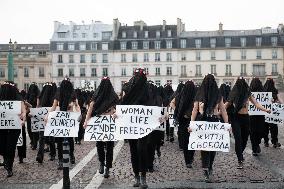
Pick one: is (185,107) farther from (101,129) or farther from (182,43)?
(182,43)

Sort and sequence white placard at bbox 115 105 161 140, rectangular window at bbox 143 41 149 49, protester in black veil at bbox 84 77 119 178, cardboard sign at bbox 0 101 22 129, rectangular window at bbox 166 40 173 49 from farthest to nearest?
rectangular window at bbox 143 41 149 49
rectangular window at bbox 166 40 173 49
cardboard sign at bbox 0 101 22 129
protester in black veil at bbox 84 77 119 178
white placard at bbox 115 105 161 140

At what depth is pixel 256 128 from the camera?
41.0ft

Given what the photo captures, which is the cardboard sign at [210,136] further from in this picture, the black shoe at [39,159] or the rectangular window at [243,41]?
the rectangular window at [243,41]

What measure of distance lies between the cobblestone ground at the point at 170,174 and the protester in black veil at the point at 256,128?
11.1 inches

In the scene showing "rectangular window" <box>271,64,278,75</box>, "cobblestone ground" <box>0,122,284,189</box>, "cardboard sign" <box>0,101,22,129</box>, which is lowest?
"cobblestone ground" <box>0,122,284,189</box>

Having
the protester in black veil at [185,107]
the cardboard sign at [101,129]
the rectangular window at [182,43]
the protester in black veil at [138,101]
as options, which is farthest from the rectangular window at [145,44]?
the protester in black veil at [138,101]

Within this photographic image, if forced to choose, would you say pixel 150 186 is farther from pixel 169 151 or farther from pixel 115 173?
pixel 169 151

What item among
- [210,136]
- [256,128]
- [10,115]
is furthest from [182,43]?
[210,136]

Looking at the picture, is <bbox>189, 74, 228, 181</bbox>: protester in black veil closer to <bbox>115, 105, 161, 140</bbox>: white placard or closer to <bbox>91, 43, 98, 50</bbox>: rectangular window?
<bbox>115, 105, 161, 140</bbox>: white placard

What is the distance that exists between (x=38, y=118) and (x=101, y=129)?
9.53 ft

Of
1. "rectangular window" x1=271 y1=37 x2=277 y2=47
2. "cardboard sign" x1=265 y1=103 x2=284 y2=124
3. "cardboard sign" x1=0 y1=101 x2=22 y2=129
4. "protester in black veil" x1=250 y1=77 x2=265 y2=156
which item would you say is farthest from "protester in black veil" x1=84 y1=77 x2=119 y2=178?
"rectangular window" x1=271 y1=37 x2=277 y2=47

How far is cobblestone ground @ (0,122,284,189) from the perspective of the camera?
8.55 meters

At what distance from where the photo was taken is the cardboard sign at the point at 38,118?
11.3 m

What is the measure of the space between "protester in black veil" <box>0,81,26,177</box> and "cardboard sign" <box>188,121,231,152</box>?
383 centimetres
